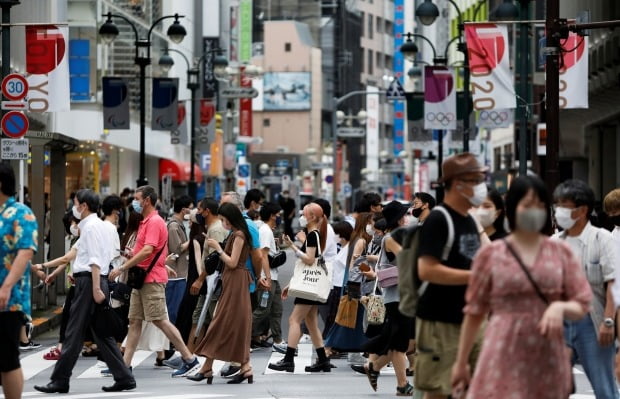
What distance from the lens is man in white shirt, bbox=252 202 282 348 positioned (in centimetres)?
1891

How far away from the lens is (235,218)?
50.8 ft

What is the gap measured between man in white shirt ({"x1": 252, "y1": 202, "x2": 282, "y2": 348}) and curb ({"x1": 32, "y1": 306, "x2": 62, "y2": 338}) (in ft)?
10.4

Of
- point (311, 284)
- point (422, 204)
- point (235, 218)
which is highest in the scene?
point (422, 204)

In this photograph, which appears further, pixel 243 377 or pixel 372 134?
pixel 372 134

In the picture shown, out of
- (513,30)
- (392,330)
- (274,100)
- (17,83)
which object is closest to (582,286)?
(392,330)

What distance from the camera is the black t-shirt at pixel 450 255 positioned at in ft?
29.1

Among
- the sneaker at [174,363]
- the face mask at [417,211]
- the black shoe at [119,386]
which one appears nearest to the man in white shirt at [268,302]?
the sneaker at [174,363]

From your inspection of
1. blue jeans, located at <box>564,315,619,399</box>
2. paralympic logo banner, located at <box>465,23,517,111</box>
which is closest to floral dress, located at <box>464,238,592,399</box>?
blue jeans, located at <box>564,315,619,399</box>

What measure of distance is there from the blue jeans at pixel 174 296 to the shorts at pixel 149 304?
259 cm

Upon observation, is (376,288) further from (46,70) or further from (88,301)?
(46,70)

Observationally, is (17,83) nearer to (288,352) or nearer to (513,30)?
(288,352)

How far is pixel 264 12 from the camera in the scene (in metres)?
160

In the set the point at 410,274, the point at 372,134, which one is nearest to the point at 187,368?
the point at 410,274

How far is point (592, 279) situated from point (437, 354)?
2.00m
